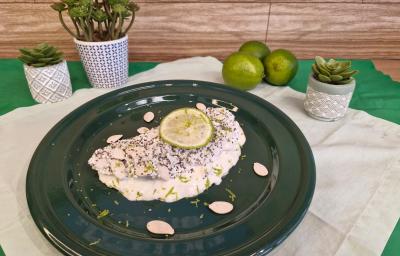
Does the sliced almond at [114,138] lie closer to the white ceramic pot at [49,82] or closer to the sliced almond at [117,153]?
the sliced almond at [117,153]

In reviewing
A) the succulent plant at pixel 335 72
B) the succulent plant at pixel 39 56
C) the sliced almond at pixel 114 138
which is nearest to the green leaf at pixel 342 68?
the succulent plant at pixel 335 72

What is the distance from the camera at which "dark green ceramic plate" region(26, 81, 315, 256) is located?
0.57 metres

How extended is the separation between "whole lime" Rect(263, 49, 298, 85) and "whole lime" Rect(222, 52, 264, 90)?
0.05 metres

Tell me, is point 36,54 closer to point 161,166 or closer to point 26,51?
point 26,51

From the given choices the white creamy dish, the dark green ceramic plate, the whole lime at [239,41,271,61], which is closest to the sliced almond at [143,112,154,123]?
the dark green ceramic plate

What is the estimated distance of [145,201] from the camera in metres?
0.70

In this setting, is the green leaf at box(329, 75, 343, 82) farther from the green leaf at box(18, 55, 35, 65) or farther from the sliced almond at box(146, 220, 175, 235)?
the green leaf at box(18, 55, 35, 65)

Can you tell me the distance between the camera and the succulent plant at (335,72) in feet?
3.03

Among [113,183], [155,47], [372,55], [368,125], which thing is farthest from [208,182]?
[372,55]

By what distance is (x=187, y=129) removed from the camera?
2.63ft

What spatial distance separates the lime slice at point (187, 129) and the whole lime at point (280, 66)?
422 millimetres

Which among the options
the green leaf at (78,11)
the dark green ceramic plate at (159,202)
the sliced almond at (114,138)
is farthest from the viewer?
the green leaf at (78,11)

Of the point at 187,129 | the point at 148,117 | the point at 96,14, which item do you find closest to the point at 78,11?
the point at 96,14

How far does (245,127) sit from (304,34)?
2.24 feet
